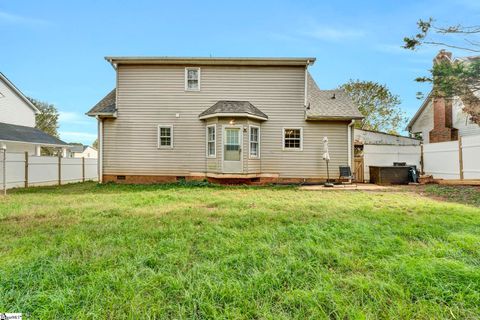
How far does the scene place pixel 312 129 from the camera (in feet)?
38.2

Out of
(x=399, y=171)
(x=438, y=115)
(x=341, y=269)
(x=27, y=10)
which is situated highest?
(x=27, y=10)

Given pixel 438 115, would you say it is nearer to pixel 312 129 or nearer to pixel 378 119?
pixel 378 119

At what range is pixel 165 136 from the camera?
11812 mm

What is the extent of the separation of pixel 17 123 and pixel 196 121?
627 inches

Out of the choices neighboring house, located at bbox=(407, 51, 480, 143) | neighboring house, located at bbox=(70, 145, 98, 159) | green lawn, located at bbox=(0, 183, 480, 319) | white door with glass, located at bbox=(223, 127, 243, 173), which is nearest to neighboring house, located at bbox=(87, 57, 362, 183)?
white door with glass, located at bbox=(223, 127, 243, 173)

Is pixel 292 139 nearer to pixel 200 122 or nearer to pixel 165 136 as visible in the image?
pixel 200 122

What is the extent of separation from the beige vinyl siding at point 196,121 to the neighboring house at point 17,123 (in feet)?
25.4

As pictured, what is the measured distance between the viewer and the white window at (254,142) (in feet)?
37.0

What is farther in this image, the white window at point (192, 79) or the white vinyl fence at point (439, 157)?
the white window at point (192, 79)

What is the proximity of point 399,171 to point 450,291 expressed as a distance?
37.4ft

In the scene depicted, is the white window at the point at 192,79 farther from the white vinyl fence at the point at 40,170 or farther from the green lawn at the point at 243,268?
the green lawn at the point at 243,268

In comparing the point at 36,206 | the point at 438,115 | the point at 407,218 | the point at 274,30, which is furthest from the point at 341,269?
the point at 438,115

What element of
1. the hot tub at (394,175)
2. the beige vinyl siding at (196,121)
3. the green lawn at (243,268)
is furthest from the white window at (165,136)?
the hot tub at (394,175)

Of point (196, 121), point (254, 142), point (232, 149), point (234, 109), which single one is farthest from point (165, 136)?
point (254, 142)
